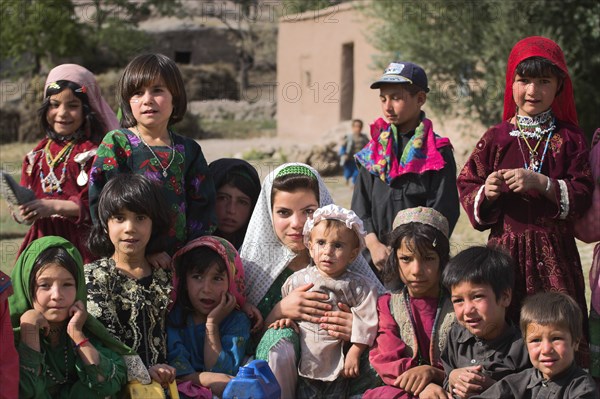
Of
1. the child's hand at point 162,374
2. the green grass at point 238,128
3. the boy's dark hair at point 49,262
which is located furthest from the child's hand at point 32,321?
the green grass at point 238,128

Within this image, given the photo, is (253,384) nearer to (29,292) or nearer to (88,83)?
(29,292)

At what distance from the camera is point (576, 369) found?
3.50 m

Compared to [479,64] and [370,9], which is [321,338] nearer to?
[479,64]

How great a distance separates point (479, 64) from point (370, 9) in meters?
2.79

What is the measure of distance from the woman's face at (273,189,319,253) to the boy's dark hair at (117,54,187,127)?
70cm

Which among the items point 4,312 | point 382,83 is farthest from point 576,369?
point 4,312

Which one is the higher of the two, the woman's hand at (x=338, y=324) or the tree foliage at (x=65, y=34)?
the tree foliage at (x=65, y=34)

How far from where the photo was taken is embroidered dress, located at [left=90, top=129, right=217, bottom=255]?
4094 millimetres

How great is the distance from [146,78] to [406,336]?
1.73m

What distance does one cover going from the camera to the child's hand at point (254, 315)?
419cm

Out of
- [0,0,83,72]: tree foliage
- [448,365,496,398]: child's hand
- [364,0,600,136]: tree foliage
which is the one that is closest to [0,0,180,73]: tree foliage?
[0,0,83,72]: tree foliage

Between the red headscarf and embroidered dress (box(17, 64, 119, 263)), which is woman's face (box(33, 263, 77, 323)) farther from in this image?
the red headscarf

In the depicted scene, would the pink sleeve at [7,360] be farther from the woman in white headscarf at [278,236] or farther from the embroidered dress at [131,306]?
the woman in white headscarf at [278,236]

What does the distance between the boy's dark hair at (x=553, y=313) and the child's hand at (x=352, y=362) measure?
0.78 meters
